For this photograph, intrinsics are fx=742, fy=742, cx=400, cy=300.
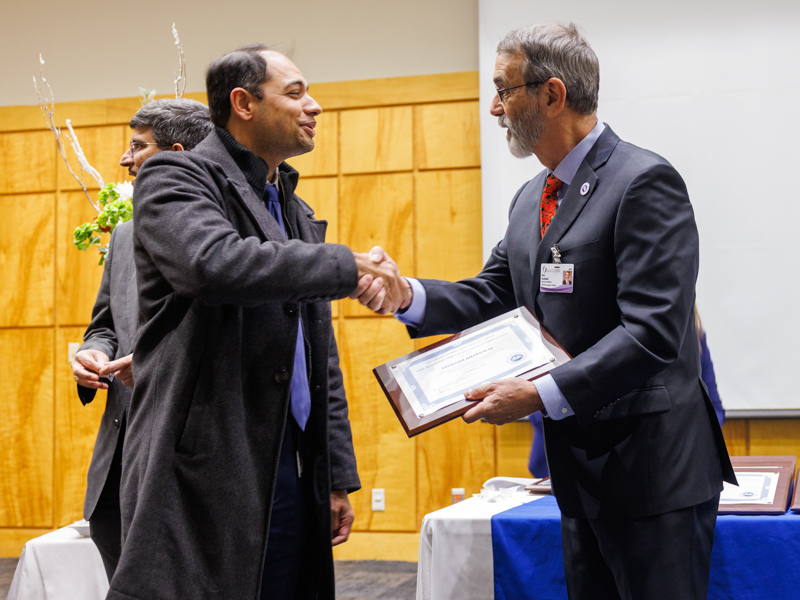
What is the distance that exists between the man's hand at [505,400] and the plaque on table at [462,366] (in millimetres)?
26

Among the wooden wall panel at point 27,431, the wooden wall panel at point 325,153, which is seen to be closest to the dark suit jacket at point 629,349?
the wooden wall panel at point 325,153

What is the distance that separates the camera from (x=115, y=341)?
7.80 feet

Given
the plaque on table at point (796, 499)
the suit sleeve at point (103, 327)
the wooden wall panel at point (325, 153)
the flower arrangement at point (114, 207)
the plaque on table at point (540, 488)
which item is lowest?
the plaque on table at point (540, 488)

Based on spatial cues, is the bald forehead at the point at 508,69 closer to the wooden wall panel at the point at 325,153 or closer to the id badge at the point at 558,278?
the id badge at the point at 558,278

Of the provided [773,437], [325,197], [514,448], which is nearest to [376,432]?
[514,448]

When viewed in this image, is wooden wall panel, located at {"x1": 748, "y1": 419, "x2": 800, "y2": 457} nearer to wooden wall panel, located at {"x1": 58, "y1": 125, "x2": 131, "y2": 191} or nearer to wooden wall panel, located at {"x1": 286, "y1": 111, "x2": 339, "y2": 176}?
wooden wall panel, located at {"x1": 286, "y1": 111, "x2": 339, "y2": 176}

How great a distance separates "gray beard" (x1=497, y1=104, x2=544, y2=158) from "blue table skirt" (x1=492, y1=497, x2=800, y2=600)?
1.06 meters

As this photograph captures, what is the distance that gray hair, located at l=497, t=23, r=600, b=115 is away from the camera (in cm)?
180

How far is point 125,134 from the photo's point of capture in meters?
5.62

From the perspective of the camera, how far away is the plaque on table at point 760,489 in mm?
2012

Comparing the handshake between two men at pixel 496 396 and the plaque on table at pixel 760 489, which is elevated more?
the handshake between two men at pixel 496 396

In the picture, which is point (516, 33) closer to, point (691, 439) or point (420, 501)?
point (691, 439)

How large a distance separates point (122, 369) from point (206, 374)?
2.59 feet

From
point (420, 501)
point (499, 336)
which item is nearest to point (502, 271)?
point (499, 336)
